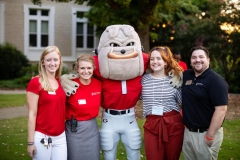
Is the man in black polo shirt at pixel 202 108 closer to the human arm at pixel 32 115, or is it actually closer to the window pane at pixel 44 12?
the human arm at pixel 32 115

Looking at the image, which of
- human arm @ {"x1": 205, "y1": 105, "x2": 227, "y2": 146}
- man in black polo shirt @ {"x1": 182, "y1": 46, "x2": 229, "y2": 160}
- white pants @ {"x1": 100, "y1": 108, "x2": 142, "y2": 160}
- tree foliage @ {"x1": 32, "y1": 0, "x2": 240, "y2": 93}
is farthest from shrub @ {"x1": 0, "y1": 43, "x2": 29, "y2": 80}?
human arm @ {"x1": 205, "y1": 105, "x2": 227, "y2": 146}

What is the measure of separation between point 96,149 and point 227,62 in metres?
14.1

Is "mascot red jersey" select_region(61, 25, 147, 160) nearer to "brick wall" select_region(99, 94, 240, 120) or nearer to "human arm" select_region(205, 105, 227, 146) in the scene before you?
"human arm" select_region(205, 105, 227, 146)

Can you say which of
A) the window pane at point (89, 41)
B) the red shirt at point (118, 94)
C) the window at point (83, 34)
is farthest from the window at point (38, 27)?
the red shirt at point (118, 94)

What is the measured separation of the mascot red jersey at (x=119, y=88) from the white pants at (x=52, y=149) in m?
0.75

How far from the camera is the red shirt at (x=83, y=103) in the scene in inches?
180

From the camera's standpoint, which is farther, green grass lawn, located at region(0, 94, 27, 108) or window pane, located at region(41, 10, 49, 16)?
window pane, located at region(41, 10, 49, 16)

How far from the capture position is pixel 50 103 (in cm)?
415

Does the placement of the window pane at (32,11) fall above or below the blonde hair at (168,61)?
above

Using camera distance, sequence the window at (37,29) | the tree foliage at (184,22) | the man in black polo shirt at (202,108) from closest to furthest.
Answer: the man in black polo shirt at (202,108)
the tree foliage at (184,22)
the window at (37,29)

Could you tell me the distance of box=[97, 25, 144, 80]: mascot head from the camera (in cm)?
485

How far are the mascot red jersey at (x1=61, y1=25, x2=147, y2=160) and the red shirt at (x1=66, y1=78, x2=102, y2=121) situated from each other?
0.31 m

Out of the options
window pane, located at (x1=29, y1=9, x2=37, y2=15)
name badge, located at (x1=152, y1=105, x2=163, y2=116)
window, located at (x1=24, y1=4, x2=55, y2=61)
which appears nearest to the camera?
name badge, located at (x1=152, y1=105, x2=163, y2=116)

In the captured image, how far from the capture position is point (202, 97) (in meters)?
4.24
